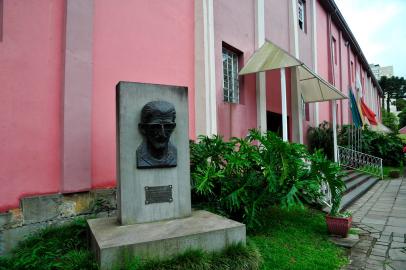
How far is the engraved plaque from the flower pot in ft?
9.27

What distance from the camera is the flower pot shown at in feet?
17.2

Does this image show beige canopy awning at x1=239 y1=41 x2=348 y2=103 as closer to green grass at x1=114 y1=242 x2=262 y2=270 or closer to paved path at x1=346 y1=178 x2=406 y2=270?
paved path at x1=346 y1=178 x2=406 y2=270

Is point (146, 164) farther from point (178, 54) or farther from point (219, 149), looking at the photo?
point (178, 54)

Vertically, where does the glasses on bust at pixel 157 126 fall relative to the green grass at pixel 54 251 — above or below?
above

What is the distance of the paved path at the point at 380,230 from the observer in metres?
4.35

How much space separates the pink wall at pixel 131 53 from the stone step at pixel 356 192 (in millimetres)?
4298

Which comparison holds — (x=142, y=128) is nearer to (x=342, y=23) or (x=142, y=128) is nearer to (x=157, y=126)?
(x=157, y=126)

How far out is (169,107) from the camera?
4172 mm

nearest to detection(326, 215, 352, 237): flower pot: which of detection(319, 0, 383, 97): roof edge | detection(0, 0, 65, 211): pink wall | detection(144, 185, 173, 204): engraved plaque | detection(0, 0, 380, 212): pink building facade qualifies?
detection(144, 185, 173, 204): engraved plaque

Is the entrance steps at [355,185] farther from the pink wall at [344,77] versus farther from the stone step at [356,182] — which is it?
the pink wall at [344,77]

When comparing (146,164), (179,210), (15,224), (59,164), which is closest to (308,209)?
(179,210)

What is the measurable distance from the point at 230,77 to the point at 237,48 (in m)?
0.79

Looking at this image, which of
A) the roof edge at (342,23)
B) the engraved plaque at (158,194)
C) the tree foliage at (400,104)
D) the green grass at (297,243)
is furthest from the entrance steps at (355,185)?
the tree foliage at (400,104)

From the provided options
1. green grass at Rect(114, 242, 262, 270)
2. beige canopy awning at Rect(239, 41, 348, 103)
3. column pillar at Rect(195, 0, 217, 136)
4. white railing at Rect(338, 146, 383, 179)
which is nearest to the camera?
green grass at Rect(114, 242, 262, 270)
